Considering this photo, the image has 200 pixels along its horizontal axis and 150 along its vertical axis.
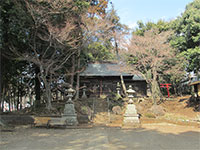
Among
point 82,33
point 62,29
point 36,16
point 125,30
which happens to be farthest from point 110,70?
point 36,16

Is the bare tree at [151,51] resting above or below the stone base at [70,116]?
above

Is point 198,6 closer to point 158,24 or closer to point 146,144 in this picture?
point 158,24

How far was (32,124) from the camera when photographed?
32.6 ft

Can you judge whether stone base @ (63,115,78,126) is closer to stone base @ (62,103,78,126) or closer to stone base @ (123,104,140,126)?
stone base @ (62,103,78,126)

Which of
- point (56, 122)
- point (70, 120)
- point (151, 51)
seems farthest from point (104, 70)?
point (56, 122)

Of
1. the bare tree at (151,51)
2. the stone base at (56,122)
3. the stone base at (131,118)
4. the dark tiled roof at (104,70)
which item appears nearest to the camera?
the stone base at (131,118)

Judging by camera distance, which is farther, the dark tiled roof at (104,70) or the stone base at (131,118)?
the dark tiled roof at (104,70)

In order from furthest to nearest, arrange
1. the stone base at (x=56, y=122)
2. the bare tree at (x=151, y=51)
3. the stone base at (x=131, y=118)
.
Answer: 1. the bare tree at (x=151, y=51)
2. the stone base at (x=56, y=122)
3. the stone base at (x=131, y=118)

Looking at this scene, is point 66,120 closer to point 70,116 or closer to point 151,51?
point 70,116

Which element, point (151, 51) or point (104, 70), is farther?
point (104, 70)

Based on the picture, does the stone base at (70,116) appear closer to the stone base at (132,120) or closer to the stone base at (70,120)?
the stone base at (70,120)

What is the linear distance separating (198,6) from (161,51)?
458cm

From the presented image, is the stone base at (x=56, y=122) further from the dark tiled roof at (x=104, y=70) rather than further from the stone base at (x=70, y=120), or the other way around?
the dark tiled roof at (x=104, y=70)

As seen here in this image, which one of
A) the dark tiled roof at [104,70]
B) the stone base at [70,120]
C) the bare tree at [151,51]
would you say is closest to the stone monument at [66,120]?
the stone base at [70,120]
